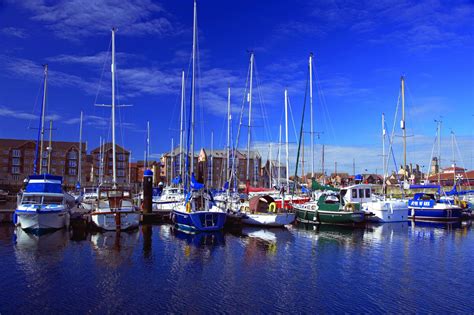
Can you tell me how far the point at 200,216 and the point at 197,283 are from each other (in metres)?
15.1

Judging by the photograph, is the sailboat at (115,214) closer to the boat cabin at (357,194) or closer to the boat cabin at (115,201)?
the boat cabin at (115,201)

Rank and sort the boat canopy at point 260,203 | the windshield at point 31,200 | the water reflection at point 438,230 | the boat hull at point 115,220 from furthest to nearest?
the boat canopy at point 260,203, the water reflection at point 438,230, the boat hull at point 115,220, the windshield at point 31,200

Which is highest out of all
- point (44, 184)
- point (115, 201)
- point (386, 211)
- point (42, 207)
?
point (44, 184)

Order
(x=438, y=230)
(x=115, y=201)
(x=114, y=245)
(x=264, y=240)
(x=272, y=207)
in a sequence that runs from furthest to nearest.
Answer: (x=272, y=207) → (x=438, y=230) → (x=115, y=201) → (x=264, y=240) → (x=114, y=245)

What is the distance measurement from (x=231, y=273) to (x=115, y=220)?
57.8ft

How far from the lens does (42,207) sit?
33.2 meters

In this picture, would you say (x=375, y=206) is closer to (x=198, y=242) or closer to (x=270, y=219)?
(x=270, y=219)

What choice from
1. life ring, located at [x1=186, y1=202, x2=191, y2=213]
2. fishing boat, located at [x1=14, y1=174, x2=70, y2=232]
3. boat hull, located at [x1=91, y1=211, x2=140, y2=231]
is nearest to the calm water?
fishing boat, located at [x1=14, y1=174, x2=70, y2=232]

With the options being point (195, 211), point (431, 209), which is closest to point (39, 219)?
point (195, 211)

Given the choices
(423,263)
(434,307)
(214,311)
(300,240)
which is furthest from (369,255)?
(214,311)

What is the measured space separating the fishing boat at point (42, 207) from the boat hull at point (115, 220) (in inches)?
112

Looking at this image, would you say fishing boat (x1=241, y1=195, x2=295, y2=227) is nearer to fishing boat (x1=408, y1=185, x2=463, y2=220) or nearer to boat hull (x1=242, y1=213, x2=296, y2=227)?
boat hull (x1=242, y1=213, x2=296, y2=227)

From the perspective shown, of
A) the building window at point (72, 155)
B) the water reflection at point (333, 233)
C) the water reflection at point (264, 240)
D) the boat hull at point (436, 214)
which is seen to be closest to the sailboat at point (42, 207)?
the water reflection at point (264, 240)

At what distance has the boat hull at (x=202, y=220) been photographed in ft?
110
